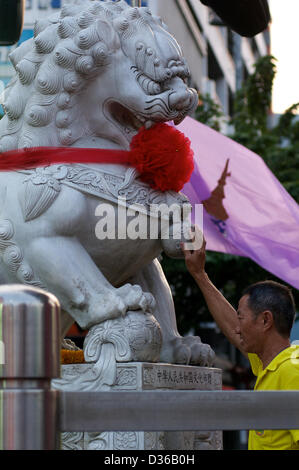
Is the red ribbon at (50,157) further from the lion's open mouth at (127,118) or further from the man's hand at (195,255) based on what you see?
the man's hand at (195,255)

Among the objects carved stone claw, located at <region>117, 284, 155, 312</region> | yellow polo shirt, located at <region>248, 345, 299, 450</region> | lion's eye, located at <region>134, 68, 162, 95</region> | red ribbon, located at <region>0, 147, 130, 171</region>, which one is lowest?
yellow polo shirt, located at <region>248, 345, 299, 450</region>

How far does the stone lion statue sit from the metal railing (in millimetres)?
1114

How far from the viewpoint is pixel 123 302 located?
9.78 feet

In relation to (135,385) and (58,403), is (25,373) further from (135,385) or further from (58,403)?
(135,385)

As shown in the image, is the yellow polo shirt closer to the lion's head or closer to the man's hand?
the man's hand

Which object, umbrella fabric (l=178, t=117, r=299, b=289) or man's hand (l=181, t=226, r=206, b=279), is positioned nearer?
man's hand (l=181, t=226, r=206, b=279)

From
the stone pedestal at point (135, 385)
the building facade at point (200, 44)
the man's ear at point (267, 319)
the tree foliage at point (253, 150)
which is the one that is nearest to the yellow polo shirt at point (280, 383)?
the man's ear at point (267, 319)

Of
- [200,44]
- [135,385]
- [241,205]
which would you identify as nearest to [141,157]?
[135,385]

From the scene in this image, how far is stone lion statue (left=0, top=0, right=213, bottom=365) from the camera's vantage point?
301 centimetres

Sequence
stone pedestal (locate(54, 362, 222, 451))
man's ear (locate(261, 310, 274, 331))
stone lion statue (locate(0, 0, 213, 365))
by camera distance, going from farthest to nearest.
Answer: man's ear (locate(261, 310, 274, 331)) < stone lion statue (locate(0, 0, 213, 365)) < stone pedestal (locate(54, 362, 222, 451))

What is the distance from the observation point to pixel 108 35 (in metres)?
3.09

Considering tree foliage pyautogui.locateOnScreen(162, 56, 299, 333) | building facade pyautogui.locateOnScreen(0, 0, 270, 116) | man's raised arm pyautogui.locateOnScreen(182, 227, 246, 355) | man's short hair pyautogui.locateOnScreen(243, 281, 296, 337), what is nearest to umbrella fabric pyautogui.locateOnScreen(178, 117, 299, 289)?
man's raised arm pyautogui.locateOnScreen(182, 227, 246, 355)

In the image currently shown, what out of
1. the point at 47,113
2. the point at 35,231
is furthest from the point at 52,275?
the point at 47,113

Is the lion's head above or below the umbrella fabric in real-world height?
Result: above
